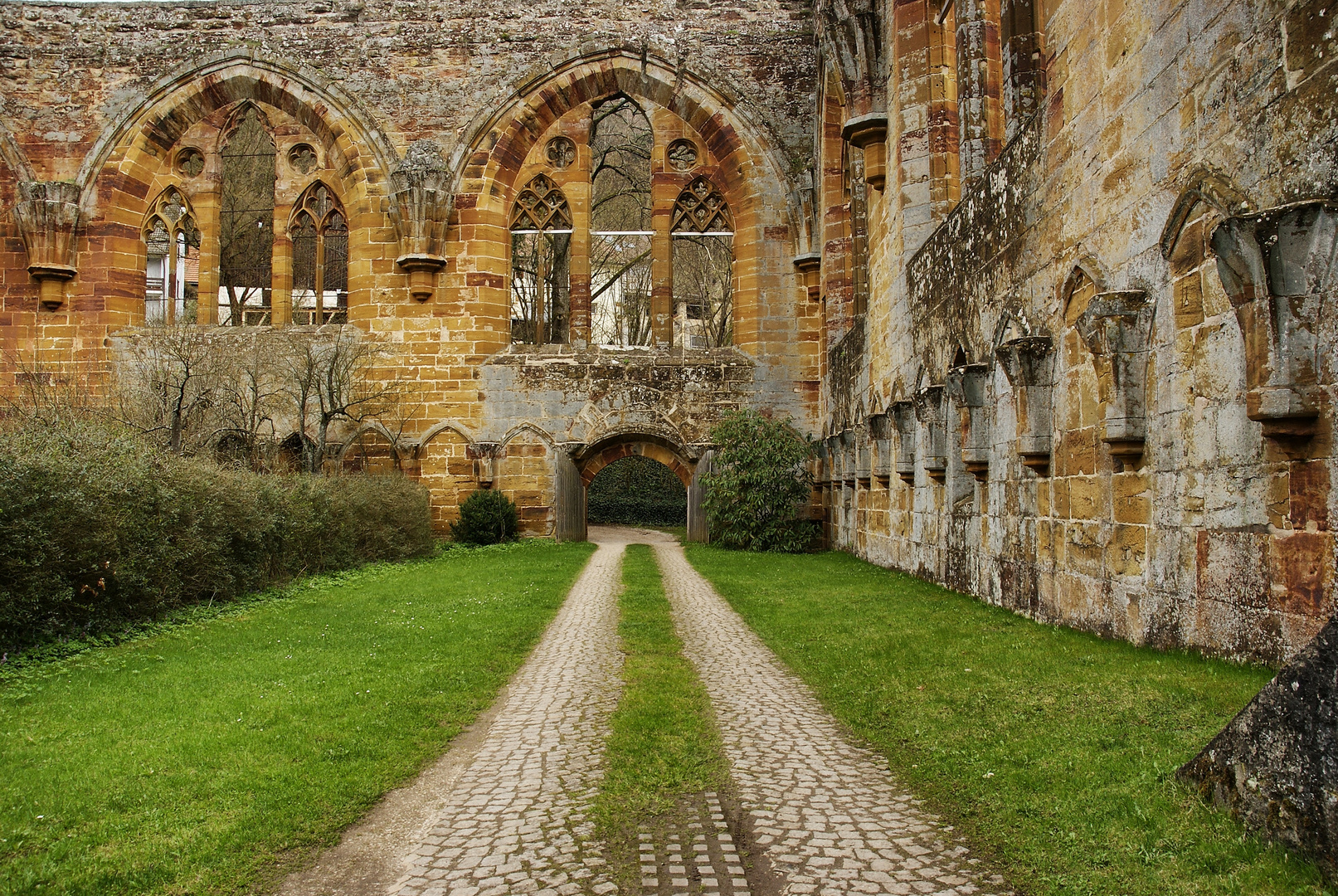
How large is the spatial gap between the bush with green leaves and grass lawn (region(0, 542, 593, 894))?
7.78m

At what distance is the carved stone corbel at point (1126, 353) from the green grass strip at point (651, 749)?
2.75 m

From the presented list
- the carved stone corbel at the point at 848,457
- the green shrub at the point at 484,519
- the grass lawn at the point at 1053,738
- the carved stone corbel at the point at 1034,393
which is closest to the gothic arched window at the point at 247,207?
the green shrub at the point at 484,519

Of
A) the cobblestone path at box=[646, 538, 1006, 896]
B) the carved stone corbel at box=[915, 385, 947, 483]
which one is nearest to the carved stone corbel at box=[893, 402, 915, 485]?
the carved stone corbel at box=[915, 385, 947, 483]

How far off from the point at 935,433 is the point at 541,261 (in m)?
17.7

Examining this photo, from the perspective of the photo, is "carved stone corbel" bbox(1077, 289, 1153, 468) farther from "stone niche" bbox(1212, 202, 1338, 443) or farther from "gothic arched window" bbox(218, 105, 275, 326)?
"gothic arched window" bbox(218, 105, 275, 326)

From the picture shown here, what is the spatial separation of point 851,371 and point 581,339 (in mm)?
5412

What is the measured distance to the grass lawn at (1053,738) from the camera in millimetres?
2730

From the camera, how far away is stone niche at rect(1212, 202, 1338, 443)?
395 cm

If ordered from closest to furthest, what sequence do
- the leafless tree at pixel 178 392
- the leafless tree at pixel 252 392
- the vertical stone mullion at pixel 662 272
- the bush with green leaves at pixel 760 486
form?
the leafless tree at pixel 178 392 < the leafless tree at pixel 252 392 < the bush with green leaves at pixel 760 486 < the vertical stone mullion at pixel 662 272

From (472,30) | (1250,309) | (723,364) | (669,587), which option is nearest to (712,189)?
(723,364)

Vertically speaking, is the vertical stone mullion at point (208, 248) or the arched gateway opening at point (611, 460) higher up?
the vertical stone mullion at point (208, 248)

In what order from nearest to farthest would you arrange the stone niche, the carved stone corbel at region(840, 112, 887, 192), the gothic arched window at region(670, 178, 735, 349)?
the stone niche
the carved stone corbel at region(840, 112, 887, 192)
the gothic arched window at region(670, 178, 735, 349)

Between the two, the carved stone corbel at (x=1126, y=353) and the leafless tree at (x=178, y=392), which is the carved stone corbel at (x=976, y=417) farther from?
the leafless tree at (x=178, y=392)

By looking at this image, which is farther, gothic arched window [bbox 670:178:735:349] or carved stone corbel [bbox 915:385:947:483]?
gothic arched window [bbox 670:178:735:349]
